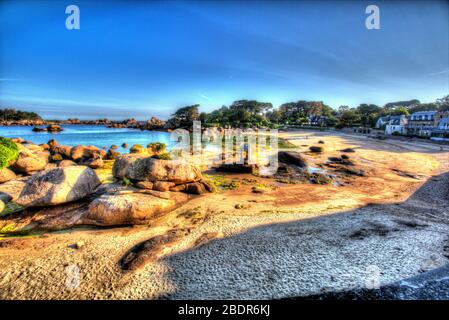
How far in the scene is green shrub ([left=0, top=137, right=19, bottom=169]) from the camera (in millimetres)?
15930

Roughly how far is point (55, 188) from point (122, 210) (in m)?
4.11

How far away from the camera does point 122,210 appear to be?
10.1 metres

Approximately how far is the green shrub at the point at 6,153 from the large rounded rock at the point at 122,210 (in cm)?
1211

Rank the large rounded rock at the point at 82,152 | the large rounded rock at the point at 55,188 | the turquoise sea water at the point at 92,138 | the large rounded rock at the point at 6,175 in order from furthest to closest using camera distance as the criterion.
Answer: the turquoise sea water at the point at 92,138
the large rounded rock at the point at 82,152
the large rounded rock at the point at 6,175
the large rounded rock at the point at 55,188

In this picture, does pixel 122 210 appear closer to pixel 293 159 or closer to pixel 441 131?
pixel 293 159

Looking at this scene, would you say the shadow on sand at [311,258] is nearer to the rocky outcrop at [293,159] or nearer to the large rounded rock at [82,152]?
the rocky outcrop at [293,159]

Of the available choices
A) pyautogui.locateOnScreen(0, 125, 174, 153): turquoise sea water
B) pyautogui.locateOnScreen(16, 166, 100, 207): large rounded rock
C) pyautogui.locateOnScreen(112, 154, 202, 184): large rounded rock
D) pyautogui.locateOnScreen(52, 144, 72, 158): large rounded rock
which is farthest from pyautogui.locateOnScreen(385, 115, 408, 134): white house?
pyautogui.locateOnScreen(52, 144, 72, 158): large rounded rock

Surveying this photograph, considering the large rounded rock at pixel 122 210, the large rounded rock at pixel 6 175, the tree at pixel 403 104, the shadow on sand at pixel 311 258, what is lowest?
the shadow on sand at pixel 311 258

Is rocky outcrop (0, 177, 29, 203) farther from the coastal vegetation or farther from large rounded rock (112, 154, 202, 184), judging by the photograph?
the coastal vegetation

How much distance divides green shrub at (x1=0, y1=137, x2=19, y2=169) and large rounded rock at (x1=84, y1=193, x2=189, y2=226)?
1211 cm

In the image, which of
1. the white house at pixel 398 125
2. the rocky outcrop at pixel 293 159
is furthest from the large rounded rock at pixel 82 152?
the white house at pixel 398 125

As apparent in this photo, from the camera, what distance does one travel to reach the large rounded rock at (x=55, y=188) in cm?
1052

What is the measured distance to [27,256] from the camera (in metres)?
7.81

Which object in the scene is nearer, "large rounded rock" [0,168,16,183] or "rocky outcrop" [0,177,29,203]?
"rocky outcrop" [0,177,29,203]
